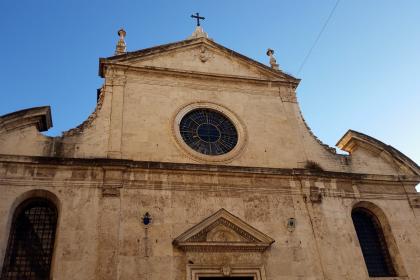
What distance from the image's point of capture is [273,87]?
48.6 ft

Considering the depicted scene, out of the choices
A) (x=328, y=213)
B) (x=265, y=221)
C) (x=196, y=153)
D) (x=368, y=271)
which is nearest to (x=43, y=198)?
(x=196, y=153)

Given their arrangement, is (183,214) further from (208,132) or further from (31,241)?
(31,241)

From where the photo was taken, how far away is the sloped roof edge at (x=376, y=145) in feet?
44.5

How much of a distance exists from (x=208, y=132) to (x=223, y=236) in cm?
354

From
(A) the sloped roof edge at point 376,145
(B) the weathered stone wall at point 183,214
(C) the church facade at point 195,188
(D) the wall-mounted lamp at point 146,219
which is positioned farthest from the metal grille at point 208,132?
(A) the sloped roof edge at point 376,145

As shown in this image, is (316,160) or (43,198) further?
(316,160)

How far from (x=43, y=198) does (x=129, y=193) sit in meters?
2.19

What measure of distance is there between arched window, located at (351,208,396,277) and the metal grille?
4495 mm

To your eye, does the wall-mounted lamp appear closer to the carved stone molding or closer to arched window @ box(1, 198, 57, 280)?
the carved stone molding

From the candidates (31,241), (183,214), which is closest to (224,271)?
(183,214)

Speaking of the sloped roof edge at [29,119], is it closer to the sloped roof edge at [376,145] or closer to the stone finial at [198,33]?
the stone finial at [198,33]

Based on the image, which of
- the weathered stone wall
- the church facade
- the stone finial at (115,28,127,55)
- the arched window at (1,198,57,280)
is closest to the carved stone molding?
the church facade

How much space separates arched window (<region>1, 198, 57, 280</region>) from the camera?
9859 mm

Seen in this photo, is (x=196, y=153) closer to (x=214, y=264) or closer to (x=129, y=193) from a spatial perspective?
(x=129, y=193)
